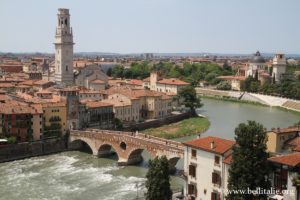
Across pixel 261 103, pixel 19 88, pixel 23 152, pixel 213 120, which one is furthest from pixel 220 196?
pixel 261 103

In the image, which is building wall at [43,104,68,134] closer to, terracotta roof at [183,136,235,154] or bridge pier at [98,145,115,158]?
bridge pier at [98,145,115,158]

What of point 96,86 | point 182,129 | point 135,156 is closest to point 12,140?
point 135,156

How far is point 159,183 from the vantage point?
20922mm

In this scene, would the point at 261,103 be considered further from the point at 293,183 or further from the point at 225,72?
the point at 293,183

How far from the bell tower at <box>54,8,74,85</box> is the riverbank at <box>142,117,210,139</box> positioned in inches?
659

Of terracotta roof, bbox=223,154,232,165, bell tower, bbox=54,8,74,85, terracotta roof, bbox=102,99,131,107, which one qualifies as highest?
bell tower, bbox=54,8,74,85

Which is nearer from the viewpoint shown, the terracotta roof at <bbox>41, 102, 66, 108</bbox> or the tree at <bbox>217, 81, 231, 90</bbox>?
the terracotta roof at <bbox>41, 102, 66, 108</bbox>

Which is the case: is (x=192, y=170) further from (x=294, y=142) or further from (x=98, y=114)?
(x=98, y=114)

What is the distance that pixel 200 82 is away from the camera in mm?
94250

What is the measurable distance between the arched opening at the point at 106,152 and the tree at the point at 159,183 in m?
14.6

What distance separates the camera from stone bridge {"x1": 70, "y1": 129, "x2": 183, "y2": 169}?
29188 mm

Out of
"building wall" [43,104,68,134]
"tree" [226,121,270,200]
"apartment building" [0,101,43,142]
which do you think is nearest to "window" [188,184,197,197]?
"tree" [226,121,270,200]

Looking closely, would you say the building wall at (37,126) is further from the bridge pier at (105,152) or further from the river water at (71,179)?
the bridge pier at (105,152)

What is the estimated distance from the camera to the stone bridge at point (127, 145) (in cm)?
2919
